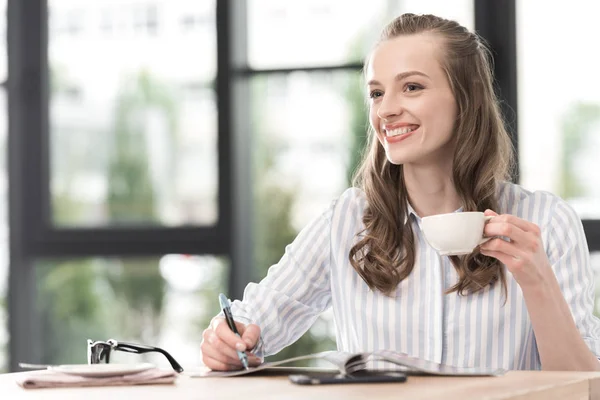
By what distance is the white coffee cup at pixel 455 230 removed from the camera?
4.84ft

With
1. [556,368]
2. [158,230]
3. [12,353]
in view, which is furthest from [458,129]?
[12,353]

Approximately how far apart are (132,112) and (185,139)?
25 centimetres

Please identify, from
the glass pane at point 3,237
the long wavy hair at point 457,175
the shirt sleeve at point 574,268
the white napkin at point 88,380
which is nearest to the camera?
the white napkin at point 88,380

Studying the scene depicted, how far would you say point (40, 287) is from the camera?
3.79m

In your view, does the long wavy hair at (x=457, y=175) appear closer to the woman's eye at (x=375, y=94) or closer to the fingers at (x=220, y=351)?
the woman's eye at (x=375, y=94)

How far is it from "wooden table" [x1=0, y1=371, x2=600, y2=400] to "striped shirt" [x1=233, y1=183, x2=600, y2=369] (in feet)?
1.57

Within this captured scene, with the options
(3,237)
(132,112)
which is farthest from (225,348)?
(3,237)

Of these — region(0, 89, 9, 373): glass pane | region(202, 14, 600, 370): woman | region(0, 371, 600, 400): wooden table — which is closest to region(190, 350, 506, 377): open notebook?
region(0, 371, 600, 400): wooden table

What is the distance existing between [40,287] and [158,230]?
0.58 metres

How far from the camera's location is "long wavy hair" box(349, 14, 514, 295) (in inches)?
75.6

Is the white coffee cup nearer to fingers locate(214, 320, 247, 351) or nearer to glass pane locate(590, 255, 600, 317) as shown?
fingers locate(214, 320, 247, 351)

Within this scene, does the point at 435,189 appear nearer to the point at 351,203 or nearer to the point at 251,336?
the point at 351,203

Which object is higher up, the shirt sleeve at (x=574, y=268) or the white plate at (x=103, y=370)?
the shirt sleeve at (x=574, y=268)

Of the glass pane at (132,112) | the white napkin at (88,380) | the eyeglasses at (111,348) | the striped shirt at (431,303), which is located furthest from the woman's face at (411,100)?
the glass pane at (132,112)
